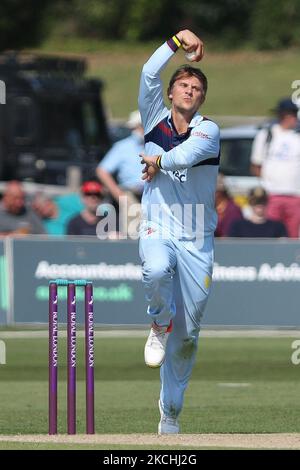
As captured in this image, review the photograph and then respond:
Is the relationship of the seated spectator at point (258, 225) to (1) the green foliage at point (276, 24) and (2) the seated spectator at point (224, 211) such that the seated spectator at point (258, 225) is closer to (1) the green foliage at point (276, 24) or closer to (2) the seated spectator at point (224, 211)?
(2) the seated spectator at point (224, 211)

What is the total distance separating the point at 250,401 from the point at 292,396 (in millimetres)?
417

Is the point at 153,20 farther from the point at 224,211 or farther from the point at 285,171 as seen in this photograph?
the point at 224,211

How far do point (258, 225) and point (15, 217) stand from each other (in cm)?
324

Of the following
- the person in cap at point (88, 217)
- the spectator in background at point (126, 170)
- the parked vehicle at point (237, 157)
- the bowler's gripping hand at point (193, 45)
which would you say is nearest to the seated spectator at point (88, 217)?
the person in cap at point (88, 217)

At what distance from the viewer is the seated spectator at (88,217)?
18.1m

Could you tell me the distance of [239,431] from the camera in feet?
34.3

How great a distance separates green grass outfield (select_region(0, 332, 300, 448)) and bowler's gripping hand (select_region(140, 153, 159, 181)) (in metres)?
1.95

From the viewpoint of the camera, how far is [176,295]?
9734 mm

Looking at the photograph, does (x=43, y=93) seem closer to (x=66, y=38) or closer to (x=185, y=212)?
(x=185, y=212)

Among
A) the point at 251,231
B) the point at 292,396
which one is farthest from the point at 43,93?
the point at 292,396

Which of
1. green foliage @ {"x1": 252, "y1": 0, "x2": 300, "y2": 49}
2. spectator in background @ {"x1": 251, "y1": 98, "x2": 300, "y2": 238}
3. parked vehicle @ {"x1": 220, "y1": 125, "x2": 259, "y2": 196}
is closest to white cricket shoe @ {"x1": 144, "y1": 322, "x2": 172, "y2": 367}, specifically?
spectator in background @ {"x1": 251, "y1": 98, "x2": 300, "y2": 238}

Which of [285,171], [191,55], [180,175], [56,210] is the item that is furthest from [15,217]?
[191,55]

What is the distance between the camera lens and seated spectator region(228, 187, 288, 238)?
17734mm

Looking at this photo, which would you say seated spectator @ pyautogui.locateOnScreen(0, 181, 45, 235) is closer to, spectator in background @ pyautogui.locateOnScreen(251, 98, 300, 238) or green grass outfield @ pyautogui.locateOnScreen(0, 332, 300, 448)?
green grass outfield @ pyautogui.locateOnScreen(0, 332, 300, 448)
